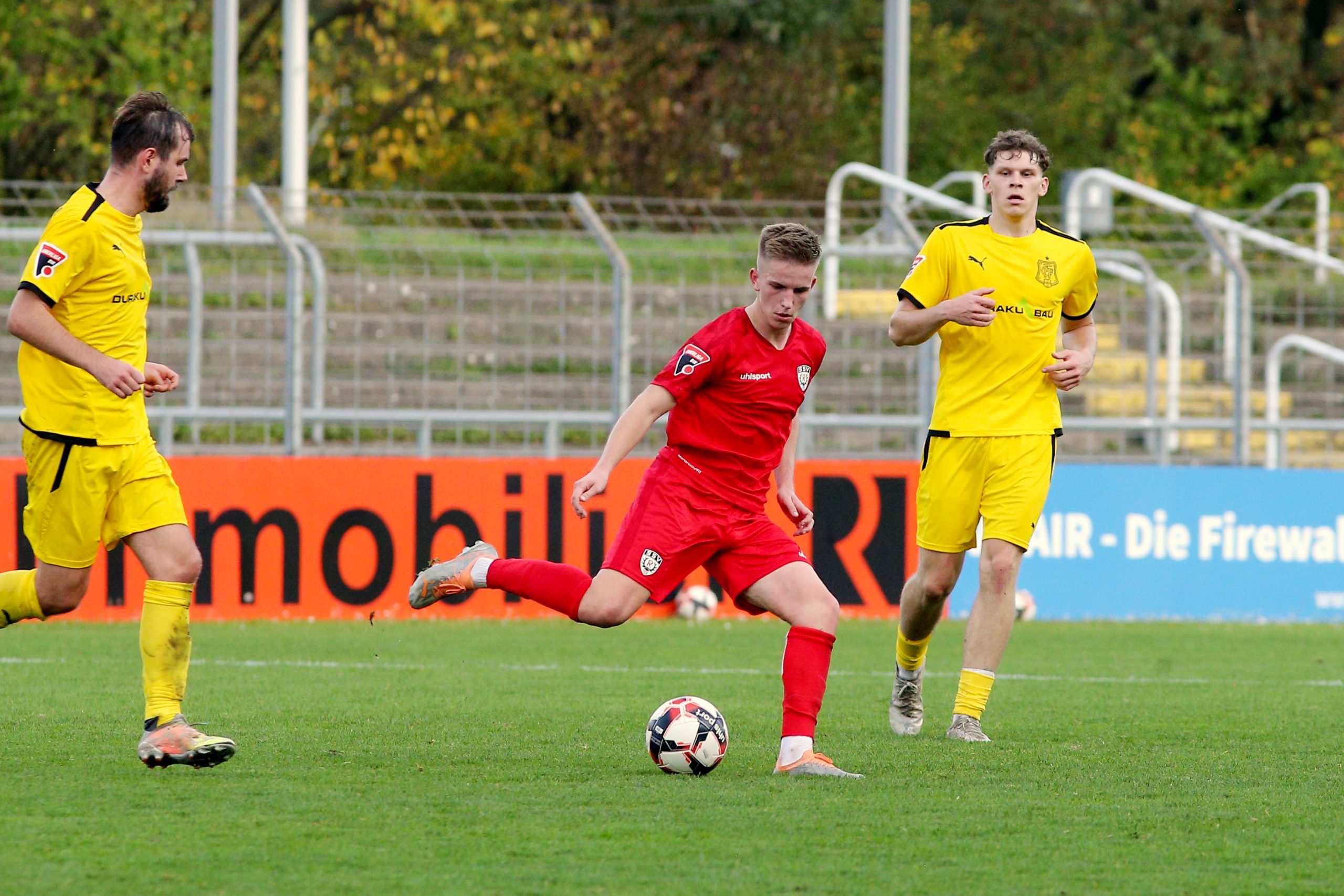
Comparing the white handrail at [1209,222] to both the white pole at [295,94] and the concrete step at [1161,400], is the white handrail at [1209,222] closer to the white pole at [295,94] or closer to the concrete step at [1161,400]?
the concrete step at [1161,400]

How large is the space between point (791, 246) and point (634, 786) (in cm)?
171

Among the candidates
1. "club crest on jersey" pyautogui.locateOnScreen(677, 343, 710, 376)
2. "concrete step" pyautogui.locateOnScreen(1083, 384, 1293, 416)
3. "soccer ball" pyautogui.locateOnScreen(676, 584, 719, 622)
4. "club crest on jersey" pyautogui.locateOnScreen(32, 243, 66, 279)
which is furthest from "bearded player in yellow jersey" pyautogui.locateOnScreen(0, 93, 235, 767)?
"concrete step" pyautogui.locateOnScreen(1083, 384, 1293, 416)

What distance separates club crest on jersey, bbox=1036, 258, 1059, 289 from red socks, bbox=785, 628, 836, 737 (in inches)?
70.8

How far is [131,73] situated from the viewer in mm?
26156

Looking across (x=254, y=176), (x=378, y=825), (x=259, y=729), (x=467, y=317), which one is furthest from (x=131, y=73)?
(x=378, y=825)

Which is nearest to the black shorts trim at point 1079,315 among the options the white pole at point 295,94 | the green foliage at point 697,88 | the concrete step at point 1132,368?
the concrete step at point 1132,368

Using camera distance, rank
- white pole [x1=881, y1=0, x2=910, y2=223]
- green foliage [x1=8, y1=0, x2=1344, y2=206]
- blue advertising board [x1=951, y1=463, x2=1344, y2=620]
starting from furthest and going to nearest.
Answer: green foliage [x1=8, y1=0, x2=1344, y2=206] → white pole [x1=881, y1=0, x2=910, y2=223] → blue advertising board [x1=951, y1=463, x2=1344, y2=620]

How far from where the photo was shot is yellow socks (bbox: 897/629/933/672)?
7117 millimetres

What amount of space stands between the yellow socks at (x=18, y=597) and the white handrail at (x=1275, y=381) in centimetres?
1023

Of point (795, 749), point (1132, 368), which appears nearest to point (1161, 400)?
point (1132, 368)

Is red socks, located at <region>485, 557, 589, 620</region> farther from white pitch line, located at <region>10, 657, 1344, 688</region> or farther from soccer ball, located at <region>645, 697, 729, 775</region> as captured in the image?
white pitch line, located at <region>10, 657, 1344, 688</region>

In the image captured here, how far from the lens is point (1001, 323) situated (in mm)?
7016

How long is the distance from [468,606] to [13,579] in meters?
6.17

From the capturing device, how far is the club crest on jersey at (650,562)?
614 cm
